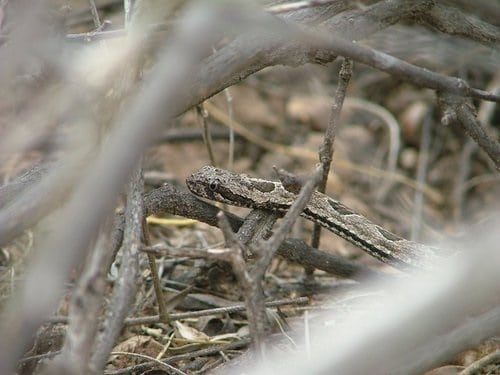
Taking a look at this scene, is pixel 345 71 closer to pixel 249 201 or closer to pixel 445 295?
pixel 249 201

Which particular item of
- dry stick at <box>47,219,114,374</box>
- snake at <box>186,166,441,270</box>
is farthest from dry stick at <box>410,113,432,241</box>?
dry stick at <box>47,219,114,374</box>

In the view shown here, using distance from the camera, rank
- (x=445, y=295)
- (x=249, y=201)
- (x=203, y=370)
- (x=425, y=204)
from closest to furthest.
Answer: (x=445, y=295)
(x=203, y=370)
(x=249, y=201)
(x=425, y=204)

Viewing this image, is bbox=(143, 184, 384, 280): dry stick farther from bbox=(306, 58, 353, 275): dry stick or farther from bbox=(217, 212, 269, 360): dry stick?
bbox=(217, 212, 269, 360): dry stick

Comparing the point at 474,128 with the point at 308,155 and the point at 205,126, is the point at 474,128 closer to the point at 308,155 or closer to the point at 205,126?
the point at 205,126

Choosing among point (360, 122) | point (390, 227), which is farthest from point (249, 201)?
point (360, 122)

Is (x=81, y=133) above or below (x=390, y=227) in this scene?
above

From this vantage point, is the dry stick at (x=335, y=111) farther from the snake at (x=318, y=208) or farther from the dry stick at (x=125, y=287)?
the dry stick at (x=125, y=287)

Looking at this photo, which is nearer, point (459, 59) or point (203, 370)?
point (203, 370)
